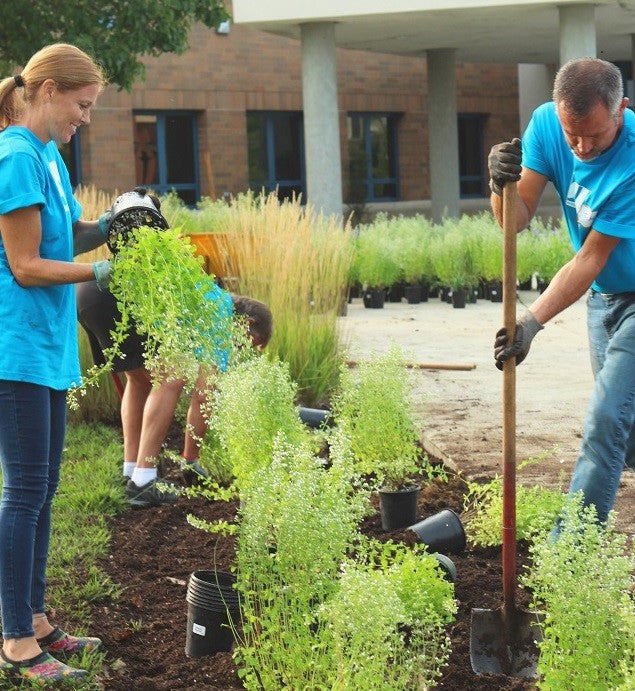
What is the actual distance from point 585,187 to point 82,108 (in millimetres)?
1688

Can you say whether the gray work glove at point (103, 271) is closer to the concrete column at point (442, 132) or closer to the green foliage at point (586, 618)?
the green foliage at point (586, 618)

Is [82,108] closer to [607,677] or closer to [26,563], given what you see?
[26,563]

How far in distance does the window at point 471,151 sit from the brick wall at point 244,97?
18.0 inches

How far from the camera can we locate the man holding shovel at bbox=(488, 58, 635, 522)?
3828mm

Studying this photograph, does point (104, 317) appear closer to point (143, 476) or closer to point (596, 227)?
point (143, 476)

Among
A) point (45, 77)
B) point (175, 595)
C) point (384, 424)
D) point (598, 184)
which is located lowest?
point (175, 595)

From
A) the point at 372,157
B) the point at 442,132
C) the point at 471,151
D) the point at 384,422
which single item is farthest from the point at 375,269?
the point at 471,151

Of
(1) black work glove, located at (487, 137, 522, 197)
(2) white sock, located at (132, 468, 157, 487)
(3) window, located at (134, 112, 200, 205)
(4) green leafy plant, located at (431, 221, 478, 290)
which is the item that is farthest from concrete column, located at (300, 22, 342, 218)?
(1) black work glove, located at (487, 137, 522, 197)

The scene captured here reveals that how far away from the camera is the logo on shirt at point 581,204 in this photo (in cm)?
404

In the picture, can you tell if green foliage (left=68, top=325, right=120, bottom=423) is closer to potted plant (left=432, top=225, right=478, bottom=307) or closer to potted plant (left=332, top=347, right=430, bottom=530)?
potted plant (left=332, top=347, right=430, bottom=530)

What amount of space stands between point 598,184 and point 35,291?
1.86 metres

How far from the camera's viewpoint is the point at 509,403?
3.89 m

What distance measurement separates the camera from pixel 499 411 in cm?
742

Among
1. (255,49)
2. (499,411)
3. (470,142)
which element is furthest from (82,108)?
(470,142)
